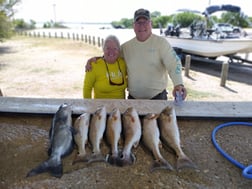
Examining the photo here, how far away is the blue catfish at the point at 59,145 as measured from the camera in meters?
2.03

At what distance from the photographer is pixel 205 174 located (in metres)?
2.04

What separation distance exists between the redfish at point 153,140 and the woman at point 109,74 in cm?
113

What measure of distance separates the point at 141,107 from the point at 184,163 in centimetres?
100

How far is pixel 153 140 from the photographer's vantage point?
2258mm

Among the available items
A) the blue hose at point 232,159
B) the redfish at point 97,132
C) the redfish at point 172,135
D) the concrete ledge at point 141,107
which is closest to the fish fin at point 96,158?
the redfish at point 97,132

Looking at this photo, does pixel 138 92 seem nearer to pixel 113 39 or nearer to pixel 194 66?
pixel 113 39

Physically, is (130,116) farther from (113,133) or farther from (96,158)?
(96,158)

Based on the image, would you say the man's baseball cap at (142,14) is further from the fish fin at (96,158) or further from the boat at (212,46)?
the boat at (212,46)

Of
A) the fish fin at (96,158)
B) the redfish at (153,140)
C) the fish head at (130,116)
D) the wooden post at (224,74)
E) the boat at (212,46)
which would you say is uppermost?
the fish head at (130,116)

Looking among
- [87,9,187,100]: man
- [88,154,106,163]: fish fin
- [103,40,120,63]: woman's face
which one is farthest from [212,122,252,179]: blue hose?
[103,40,120,63]: woman's face

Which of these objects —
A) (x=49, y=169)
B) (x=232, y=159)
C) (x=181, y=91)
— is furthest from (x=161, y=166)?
(x=181, y=91)

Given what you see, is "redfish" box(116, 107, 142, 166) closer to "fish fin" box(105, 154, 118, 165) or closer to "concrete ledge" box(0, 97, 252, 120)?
"fish fin" box(105, 154, 118, 165)

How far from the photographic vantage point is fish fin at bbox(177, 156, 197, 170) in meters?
2.06

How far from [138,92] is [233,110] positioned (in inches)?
46.4
